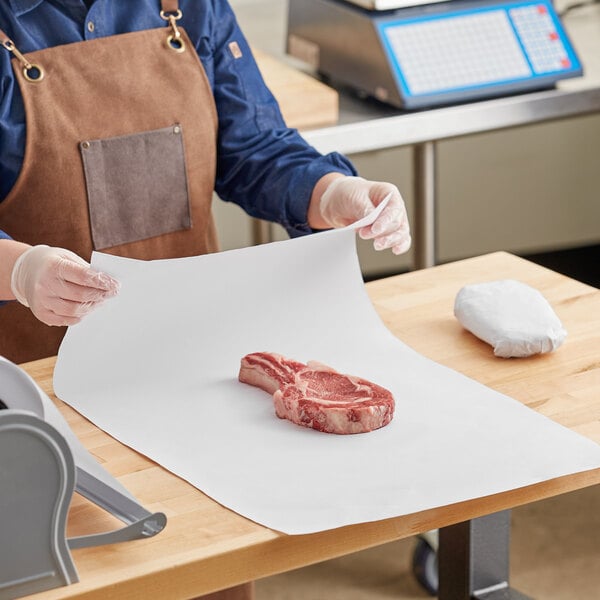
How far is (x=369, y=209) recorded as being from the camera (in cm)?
159

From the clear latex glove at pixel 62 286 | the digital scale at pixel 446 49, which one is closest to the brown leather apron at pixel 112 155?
the clear latex glove at pixel 62 286

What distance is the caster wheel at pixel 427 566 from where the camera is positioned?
238 centimetres

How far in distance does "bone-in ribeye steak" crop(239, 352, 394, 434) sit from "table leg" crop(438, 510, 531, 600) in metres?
0.63

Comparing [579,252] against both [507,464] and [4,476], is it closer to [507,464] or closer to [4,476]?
[507,464]

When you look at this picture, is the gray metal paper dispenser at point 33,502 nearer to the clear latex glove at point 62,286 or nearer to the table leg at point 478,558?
the clear latex glove at point 62,286

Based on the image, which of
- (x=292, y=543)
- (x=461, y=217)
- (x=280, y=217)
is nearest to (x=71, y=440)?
(x=292, y=543)

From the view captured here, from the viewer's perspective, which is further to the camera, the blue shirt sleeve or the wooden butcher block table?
the blue shirt sleeve

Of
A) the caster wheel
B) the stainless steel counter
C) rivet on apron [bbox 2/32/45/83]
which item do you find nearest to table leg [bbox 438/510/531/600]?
the caster wheel

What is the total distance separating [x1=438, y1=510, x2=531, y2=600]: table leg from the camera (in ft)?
6.30

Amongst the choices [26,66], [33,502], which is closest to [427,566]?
[26,66]

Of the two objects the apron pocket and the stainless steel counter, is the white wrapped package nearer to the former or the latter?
the apron pocket

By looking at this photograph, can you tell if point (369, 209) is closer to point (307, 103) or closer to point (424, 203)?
point (307, 103)

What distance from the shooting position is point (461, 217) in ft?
12.9

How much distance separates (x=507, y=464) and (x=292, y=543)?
24cm
